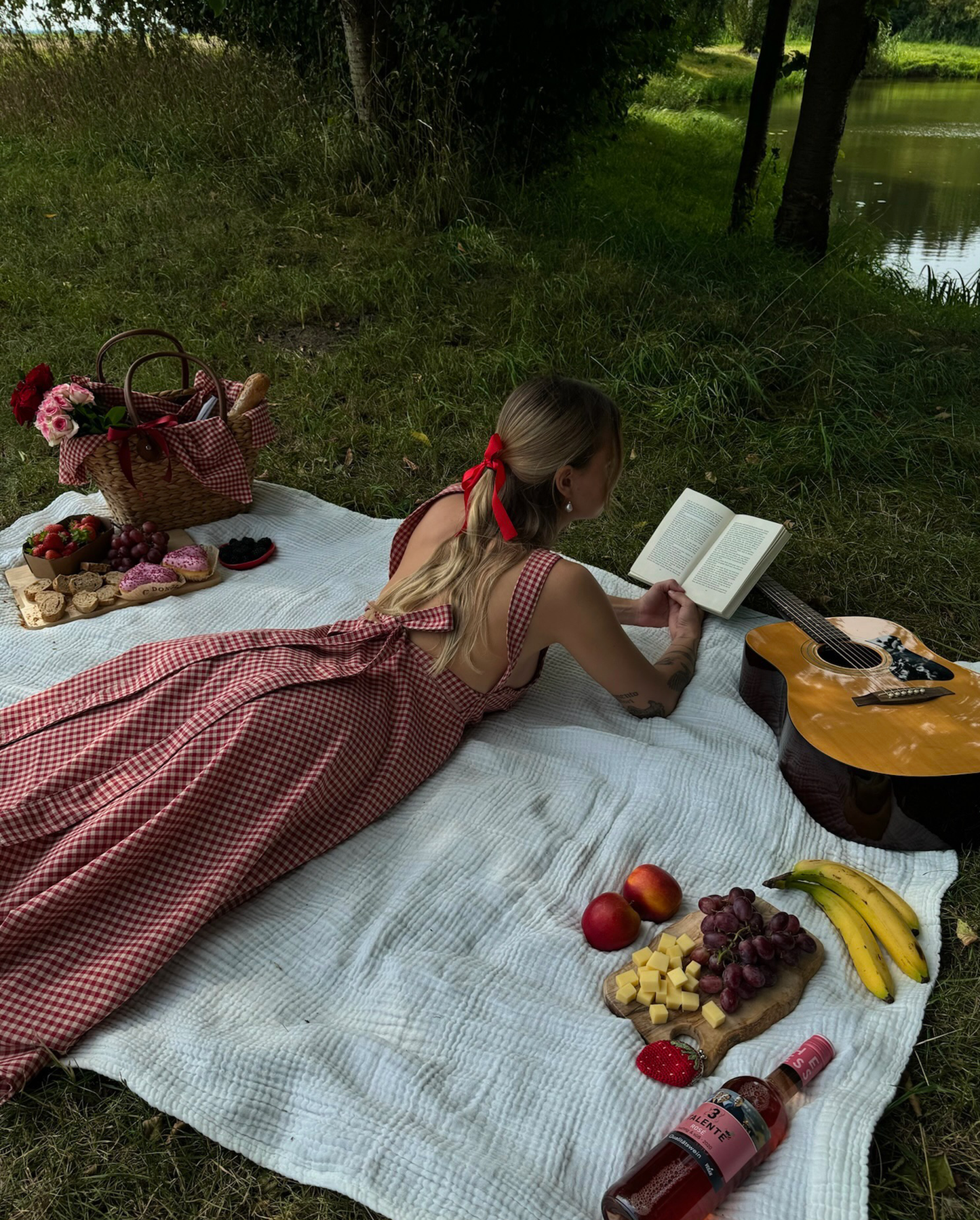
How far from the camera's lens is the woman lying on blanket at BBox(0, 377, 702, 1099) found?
2.04 metres

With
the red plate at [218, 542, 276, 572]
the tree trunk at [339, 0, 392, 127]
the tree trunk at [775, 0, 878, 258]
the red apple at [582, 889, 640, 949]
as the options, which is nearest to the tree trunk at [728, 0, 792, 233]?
the tree trunk at [775, 0, 878, 258]

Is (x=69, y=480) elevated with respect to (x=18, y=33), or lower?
lower

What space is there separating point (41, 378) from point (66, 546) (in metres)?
0.68

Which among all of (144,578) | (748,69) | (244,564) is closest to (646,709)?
(244,564)

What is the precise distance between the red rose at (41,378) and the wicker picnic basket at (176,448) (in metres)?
0.17

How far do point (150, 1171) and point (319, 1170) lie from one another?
1.15 feet

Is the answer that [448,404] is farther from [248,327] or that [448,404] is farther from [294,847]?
[294,847]

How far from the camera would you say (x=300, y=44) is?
26.7 feet

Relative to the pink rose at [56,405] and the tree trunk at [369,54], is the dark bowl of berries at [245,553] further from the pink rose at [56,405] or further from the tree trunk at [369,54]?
the tree trunk at [369,54]

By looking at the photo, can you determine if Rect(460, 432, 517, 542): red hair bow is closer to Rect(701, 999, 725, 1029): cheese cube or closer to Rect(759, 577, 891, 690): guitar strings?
Rect(759, 577, 891, 690): guitar strings

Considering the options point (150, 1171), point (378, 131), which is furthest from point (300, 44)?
point (150, 1171)

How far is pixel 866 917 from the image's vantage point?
2.18m

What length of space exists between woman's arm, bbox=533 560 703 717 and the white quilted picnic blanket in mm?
109

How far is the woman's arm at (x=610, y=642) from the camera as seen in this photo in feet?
8.32
